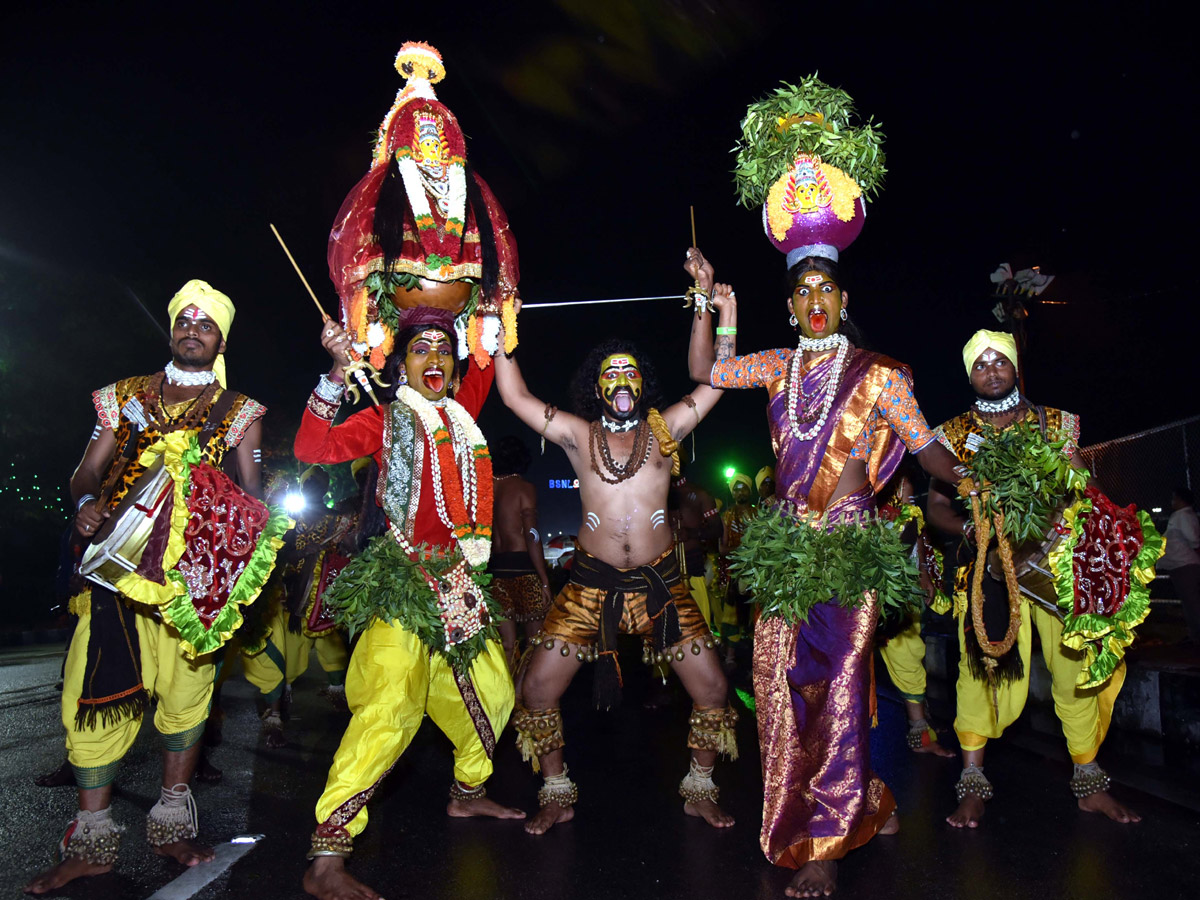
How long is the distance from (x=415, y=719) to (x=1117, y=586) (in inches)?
122

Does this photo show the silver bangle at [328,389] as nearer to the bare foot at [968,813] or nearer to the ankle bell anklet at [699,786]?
the ankle bell anklet at [699,786]

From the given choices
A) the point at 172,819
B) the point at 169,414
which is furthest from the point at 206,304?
the point at 172,819

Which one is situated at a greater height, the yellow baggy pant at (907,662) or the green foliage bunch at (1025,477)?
the green foliage bunch at (1025,477)

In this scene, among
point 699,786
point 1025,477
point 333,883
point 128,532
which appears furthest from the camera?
point 699,786

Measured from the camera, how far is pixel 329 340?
3.85m

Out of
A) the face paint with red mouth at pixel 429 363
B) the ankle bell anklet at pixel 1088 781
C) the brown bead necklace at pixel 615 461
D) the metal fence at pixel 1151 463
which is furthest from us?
the metal fence at pixel 1151 463

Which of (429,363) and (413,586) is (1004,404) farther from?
(413,586)

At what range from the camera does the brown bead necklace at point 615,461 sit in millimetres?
4695

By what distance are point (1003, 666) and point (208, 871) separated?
3844 mm

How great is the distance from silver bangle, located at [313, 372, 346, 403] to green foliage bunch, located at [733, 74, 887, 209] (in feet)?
7.24

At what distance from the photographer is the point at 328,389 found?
12.9 feet

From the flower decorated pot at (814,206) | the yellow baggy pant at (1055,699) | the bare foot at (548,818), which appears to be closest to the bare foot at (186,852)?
the bare foot at (548,818)

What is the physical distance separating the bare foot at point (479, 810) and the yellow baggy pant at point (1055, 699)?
7.74 feet

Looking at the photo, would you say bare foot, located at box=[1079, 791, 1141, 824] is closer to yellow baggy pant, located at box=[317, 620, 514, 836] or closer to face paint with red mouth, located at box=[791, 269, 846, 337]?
face paint with red mouth, located at box=[791, 269, 846, 337]
